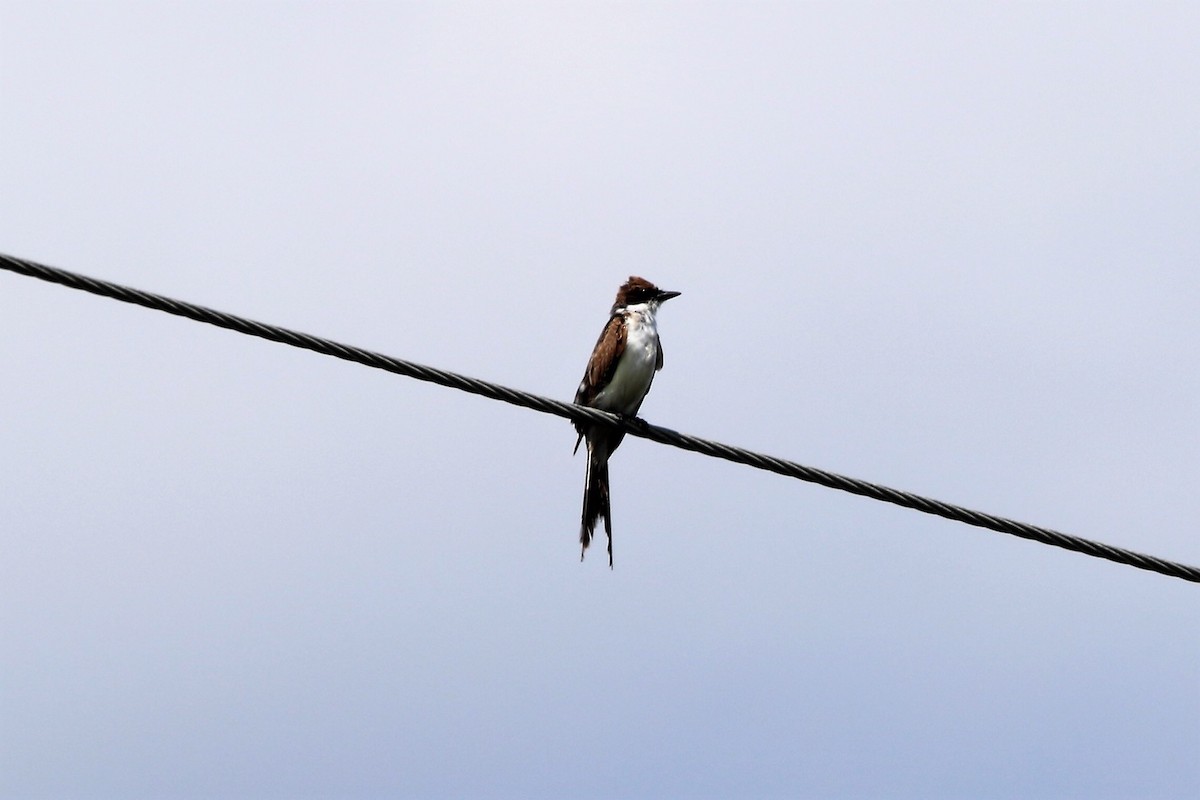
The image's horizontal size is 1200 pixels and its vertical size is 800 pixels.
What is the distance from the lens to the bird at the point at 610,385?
9.94 meters

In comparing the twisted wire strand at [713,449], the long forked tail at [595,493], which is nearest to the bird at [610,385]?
the long forked tail at [595,493]

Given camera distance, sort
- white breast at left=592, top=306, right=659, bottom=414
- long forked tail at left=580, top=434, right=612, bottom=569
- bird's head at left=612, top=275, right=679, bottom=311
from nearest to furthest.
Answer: long forked tail at left=580, top=434, right=612, bottom=569 → white breast at left=592, top=306, right=659, bottom=414 → bird's head at left=612, top=275, right=679, bottom=311

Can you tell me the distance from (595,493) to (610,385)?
74 centimetres

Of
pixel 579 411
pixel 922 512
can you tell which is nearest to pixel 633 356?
pixel 579 411

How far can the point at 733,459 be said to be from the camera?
6852mm

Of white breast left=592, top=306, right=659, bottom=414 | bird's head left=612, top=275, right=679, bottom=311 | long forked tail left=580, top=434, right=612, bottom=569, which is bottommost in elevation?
long forked tail left=580, top=434, right=612, bottom=569

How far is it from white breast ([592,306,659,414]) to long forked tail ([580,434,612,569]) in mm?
269

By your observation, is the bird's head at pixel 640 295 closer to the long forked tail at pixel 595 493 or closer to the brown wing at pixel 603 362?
the brown wing at pixel 603 362

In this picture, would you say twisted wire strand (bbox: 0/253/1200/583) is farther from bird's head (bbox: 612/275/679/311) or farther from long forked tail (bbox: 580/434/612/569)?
bird's head (bbox: 612/275/679/311)

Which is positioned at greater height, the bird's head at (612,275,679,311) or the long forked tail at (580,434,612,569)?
the bird's head at (612,275,679,311)

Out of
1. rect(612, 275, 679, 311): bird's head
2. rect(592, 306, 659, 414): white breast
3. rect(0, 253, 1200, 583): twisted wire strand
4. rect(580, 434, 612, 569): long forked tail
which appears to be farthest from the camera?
rect(612, 275, 679, 311): bird's head

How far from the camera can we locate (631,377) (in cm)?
1025

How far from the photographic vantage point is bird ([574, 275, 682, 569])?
9938 mm

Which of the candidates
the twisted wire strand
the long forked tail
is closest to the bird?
the long forked tail
